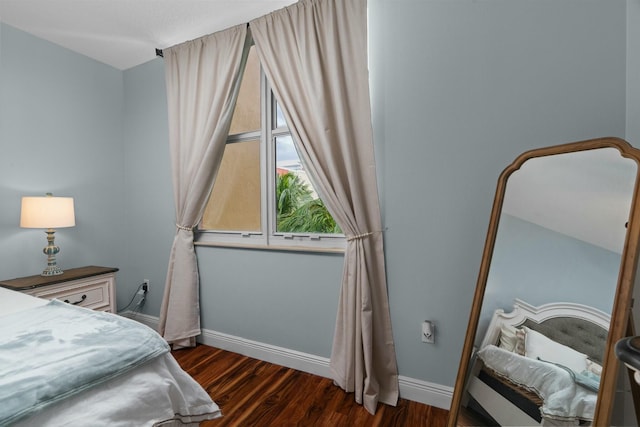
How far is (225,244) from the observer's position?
238 cm

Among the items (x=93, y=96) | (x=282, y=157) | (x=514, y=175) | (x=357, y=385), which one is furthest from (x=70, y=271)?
(x=514, y=175)

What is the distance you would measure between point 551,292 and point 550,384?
0.33 m

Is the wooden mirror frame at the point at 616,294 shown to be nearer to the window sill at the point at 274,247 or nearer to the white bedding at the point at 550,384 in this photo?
the white bedding at the point at 550,384

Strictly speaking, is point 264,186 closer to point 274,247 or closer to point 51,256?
point 274,247

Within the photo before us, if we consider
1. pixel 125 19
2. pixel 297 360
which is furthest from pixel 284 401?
pixel 125 19

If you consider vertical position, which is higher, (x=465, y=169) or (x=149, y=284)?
(x=465, y=169)

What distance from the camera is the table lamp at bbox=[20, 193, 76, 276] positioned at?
214 cm

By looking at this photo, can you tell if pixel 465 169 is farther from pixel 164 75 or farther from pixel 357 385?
pixel 164 75

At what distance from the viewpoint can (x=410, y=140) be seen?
5.69ft

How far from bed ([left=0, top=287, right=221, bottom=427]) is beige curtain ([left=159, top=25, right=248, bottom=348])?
3.93 ft

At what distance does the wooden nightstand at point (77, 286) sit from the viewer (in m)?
2.10

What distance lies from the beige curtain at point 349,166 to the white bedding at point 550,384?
688 millimetres

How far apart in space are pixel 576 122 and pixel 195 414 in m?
2.06

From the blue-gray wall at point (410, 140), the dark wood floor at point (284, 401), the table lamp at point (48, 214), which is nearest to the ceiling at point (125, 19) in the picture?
the blue-gray wall at point (410, 140)
